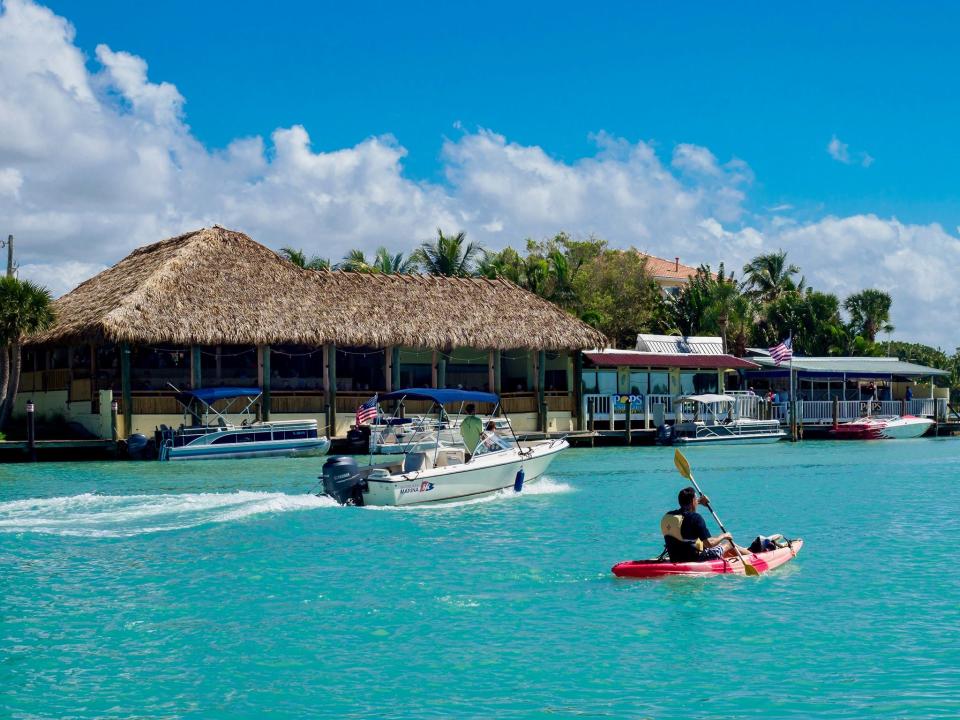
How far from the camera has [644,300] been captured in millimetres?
57594

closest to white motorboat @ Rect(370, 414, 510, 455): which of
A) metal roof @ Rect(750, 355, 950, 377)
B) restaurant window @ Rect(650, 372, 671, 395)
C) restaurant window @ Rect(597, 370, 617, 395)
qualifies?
restaurant window @ Rect(597, 370, 617, 395)

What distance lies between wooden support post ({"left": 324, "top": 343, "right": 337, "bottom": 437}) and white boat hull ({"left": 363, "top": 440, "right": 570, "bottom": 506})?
1553 cm

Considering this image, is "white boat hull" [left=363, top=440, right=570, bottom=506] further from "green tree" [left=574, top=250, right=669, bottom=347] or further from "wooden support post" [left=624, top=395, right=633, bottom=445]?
"green tree" [left=574, top=250, right=669, bottom=347]

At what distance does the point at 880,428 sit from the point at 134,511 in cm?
3485

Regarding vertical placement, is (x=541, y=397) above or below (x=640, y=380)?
below

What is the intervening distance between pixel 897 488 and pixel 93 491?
19075 millimetres

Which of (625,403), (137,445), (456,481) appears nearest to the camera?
(456,481)

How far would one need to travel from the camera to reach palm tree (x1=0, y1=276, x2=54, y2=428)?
36.6 metres

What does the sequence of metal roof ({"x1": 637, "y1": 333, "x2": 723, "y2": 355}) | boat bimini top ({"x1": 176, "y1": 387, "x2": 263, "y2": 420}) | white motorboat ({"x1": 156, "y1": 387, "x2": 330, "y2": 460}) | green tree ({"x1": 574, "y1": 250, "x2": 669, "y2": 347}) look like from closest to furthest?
white motorboat ({"x1": 156, "y1": 387, "x2": 330, "y2": 460}) → boat bimini top ({"x1": 176, "y1": 387, "x2": 263, "y2": 420}) → metal roof ({"x1": 637, "y1": 333, "x2": 723, "y2": 355}) → green tree ({"x1": 574, "y1": 250, "x2": 669, "y2": 347})

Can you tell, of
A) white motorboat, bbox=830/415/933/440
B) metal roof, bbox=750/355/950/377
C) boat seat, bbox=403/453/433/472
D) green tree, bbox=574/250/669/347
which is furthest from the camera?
green tree, bbox=574/250/669/347

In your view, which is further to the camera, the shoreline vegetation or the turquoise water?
the shoreline vegetation

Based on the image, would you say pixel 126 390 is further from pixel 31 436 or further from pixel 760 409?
pixel 760 409

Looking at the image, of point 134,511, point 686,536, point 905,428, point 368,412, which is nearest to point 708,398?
point 905,428

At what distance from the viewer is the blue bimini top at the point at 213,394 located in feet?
119
